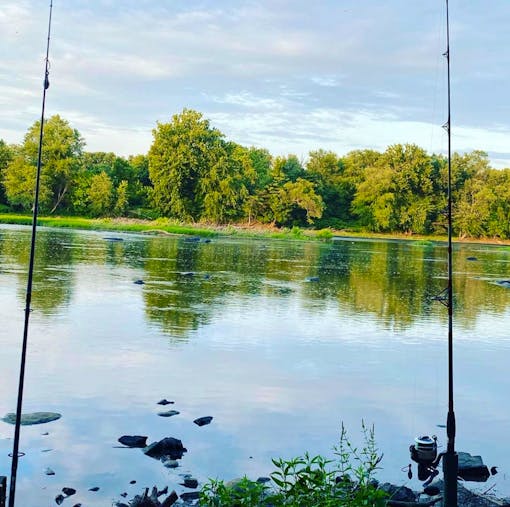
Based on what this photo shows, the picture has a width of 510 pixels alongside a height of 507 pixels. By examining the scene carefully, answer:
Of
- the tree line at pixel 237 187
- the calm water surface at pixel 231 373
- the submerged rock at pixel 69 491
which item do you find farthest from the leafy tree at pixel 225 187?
the submerged rock at pixel 69 491

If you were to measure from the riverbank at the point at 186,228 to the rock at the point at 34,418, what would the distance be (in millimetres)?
59503

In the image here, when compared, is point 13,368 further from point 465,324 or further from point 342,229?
point 342,229

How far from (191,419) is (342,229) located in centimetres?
8656

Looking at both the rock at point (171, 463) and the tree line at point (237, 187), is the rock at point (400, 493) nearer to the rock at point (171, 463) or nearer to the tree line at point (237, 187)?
the rock at point (171, 463)

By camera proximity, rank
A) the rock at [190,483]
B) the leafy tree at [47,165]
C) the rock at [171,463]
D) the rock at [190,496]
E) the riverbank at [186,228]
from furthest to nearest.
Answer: the leafy tree at [47,165], the riverbank at [186,228], the rock at [171,463], the rock at [190,483], the rock at [190,496]

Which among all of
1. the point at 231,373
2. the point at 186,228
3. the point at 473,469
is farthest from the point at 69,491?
the point at 186,228

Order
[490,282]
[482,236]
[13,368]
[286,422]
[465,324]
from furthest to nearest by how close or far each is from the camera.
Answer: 1. [482,236]
2. [490,282]
3. [465,324]
4. [13,368]
5. [286,422]

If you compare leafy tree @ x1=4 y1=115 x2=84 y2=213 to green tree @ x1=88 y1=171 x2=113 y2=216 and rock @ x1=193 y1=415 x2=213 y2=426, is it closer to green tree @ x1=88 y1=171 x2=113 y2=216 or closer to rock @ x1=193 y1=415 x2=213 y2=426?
green tree @ x1=88 y1=171 x2=113 y2=216

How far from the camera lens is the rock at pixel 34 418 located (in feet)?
30.3

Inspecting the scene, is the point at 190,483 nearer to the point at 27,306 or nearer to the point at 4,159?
the point at 27,306

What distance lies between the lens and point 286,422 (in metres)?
10.1

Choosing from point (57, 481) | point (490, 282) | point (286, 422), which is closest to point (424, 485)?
point (286, 422)

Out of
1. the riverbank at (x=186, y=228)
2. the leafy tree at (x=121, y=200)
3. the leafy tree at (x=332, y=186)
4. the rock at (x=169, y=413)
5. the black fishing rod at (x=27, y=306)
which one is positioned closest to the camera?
the black fishing rod at (x=27, y=306)

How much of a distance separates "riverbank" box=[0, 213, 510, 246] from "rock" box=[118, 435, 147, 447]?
2377 inches
